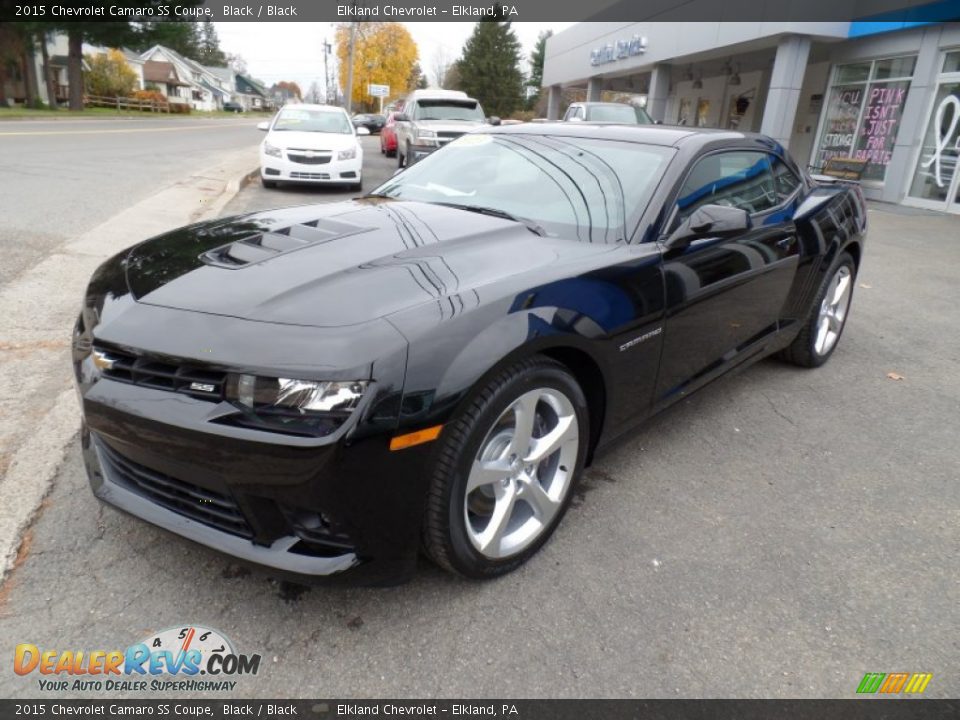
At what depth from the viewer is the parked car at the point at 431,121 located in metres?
13.6

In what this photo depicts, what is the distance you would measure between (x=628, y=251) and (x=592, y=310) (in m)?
0.42

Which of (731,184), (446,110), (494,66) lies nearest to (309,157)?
(446,110)

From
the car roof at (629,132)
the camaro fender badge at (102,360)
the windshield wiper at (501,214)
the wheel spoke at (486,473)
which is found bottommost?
the wheel spoke at (486,473)

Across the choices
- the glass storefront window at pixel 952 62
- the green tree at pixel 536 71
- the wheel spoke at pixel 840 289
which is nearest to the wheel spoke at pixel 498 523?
the wheel spoke at pixel 840 289

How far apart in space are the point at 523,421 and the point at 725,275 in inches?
58.6

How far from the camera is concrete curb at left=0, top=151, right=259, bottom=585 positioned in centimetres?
259

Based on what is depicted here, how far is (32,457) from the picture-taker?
2.82m

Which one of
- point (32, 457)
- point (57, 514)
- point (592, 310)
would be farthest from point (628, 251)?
point (32, 457)

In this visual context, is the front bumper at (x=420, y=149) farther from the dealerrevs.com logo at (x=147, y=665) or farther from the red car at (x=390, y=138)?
the dealerrevs.com logo at (x=147, y=665)

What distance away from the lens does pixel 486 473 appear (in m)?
2.16

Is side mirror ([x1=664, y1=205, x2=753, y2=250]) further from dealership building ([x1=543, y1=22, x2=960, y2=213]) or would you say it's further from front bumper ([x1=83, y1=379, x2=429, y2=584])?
dealership building ([x1=543, y1=22, x2=960, y2=213])

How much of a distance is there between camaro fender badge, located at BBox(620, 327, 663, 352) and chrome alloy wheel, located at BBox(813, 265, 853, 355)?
216cm

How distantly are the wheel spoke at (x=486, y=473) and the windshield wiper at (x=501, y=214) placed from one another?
1065mm

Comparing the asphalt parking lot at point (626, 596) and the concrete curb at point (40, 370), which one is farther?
the concrete curb at point (40, 370)
